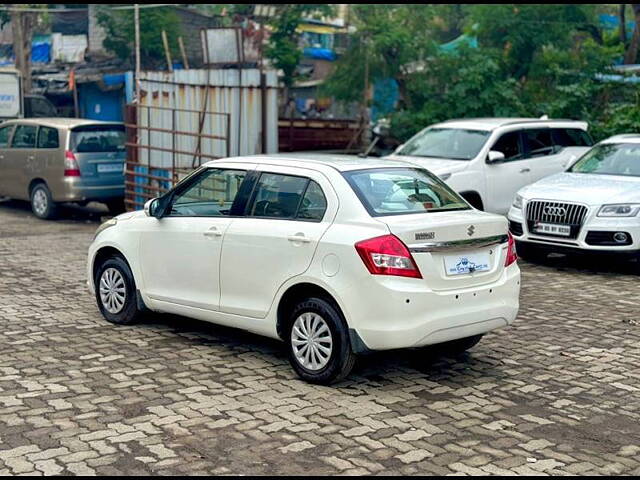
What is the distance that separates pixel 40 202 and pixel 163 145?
251cm

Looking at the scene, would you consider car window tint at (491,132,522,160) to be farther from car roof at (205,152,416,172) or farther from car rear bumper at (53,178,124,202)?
car roof at (205,152,416,172)

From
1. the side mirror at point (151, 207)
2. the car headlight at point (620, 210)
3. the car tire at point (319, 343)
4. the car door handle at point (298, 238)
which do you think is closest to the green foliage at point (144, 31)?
the car headlight at point (620, 210)

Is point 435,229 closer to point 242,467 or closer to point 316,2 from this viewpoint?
point 242,467

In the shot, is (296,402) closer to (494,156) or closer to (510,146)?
(494,156)

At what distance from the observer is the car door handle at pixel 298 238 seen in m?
6.62

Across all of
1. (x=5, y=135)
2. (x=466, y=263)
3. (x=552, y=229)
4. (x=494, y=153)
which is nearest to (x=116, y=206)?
(x=5, y=135)

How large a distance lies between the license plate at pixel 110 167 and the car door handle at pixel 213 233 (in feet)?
30.9

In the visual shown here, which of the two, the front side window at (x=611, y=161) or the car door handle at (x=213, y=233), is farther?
the front side window at (x=611, y=161)

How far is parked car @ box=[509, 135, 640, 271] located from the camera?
11.1 meters

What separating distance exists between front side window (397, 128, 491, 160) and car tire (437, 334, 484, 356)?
680 cm

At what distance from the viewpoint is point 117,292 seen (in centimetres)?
836

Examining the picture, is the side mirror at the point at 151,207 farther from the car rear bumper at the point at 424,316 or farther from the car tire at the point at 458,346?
the car tire at the point at 458,346

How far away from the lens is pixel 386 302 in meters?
6.19

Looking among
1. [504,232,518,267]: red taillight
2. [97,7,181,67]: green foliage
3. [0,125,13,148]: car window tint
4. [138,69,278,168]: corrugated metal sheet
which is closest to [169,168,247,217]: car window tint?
[504,232,518,267]: red taillight
